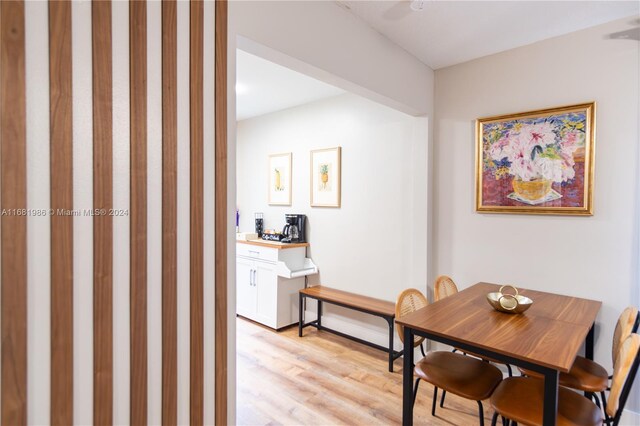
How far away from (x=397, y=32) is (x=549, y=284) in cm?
215

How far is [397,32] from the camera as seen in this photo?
2395mm

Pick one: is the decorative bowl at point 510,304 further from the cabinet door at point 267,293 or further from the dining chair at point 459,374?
the cabinet door at point 267,293

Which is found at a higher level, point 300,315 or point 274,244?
point 274,244

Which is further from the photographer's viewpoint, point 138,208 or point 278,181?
point 278,181

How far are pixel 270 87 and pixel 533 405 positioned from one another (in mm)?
3269

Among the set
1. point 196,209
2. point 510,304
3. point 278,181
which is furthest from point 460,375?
point 278,181

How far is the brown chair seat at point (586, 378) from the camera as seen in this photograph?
1.84m

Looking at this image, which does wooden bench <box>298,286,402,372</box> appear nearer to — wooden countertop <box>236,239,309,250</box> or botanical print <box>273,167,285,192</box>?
wooden countertop <box>236,239,309,250</box>

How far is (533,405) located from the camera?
1.65 metres

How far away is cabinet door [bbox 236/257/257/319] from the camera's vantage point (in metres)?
4.14

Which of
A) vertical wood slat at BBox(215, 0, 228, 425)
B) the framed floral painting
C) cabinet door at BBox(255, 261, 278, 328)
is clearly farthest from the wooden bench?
vertical wood slat at BBox(215, 0, 228, 425)

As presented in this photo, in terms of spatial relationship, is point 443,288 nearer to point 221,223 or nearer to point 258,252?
point 221,223

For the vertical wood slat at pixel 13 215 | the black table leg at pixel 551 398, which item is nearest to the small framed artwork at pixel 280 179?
the vertical wood slat at pixel 13 215

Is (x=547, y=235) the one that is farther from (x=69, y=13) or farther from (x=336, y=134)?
(x=69, y=13)
